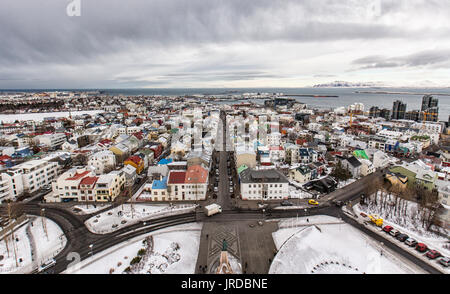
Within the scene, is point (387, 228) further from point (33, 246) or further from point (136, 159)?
point (136, 159)

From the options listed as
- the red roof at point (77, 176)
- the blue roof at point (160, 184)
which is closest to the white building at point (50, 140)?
the red roof at point (77, 176)

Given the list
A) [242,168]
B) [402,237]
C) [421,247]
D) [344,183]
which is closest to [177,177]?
[242,168]

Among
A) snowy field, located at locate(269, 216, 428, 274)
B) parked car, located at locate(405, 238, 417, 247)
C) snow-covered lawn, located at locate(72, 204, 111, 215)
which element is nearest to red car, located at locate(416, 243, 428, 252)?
parked car, located at locate(405, 238, 417, 247)

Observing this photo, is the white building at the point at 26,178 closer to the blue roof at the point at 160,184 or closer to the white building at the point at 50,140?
the blue roof at the point at 160,184

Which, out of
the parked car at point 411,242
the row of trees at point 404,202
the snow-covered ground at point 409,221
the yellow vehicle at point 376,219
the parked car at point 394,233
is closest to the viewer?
the parked car at point 411,242

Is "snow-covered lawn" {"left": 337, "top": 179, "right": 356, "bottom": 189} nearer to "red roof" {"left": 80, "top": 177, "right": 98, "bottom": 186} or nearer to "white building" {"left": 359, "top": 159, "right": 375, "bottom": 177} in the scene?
"white building" {"left": 359, "top": 159, "right": 375, "bottom": 177}
